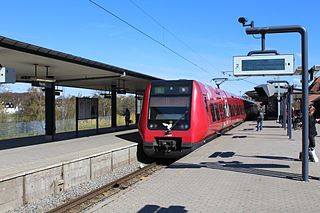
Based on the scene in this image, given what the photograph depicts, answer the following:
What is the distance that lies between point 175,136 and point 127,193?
627cm

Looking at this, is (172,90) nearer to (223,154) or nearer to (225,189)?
(223,154)

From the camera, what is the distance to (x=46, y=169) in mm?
9812

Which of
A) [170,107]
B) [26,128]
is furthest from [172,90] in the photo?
[26,128]

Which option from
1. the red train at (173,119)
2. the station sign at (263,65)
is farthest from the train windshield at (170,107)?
the station sign at (263,65)

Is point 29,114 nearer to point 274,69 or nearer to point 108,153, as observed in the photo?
point 108,153

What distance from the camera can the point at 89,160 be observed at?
39.3 ft

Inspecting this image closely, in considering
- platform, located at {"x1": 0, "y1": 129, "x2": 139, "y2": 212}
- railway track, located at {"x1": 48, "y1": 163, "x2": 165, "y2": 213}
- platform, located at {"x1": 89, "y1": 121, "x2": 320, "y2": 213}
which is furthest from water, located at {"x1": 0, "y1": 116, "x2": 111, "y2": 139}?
platform, located at {"x1": 89, "y1": 121, "x2": 320, "y2": 213}

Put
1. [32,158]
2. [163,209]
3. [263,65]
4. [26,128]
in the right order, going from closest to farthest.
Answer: [163,209]
[263,65]
[32,158]
[26,128]

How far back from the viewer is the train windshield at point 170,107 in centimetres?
1399

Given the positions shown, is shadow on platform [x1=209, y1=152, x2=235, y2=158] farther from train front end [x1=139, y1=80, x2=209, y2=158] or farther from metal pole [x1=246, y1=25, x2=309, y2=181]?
metal pole [x1=246, y1=25, x2=309, y2=181]

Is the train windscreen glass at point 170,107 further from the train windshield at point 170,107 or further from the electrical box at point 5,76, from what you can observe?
the electrical box at point 5,76

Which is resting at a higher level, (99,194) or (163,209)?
(163,209)

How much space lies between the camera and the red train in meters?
13.9

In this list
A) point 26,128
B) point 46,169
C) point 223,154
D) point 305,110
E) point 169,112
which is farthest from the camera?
point 26,128
